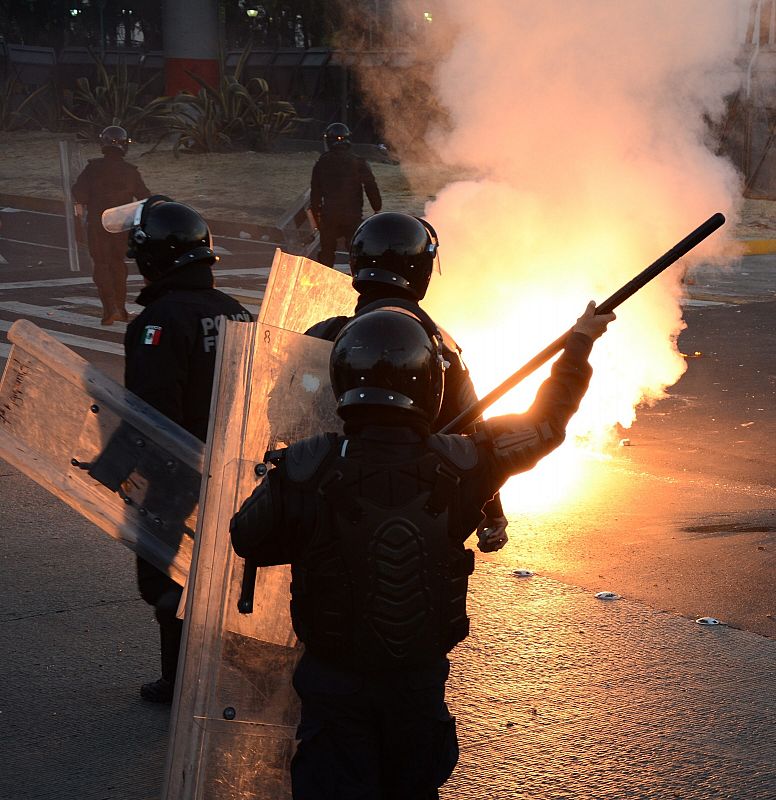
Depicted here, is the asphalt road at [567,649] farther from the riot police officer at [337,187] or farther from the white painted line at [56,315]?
the riot police officer at [337,187]

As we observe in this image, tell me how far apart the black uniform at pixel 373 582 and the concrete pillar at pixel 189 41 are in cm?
2696

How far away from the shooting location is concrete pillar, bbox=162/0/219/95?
95.4 ft

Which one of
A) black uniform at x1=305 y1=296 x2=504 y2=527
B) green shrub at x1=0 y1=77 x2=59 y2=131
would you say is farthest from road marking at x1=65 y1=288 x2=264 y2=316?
green shrub at x1=0 y1=77 x2=59 y2=131

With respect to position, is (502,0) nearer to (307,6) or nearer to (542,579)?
(542,579)

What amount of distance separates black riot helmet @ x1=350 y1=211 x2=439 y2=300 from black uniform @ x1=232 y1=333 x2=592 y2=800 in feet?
4.97

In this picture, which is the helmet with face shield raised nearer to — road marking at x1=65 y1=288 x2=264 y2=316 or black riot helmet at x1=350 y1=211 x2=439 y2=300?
black riot helmet at x1=350 y1=211 x2=439 y2=300

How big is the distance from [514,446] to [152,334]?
72.9 inches

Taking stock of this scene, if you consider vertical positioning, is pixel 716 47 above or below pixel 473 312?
above

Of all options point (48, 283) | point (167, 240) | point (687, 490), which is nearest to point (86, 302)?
point (48, 283)

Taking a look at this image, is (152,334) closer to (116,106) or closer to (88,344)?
(88,344)

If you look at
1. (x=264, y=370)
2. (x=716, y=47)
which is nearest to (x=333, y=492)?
(x=264, y=370)

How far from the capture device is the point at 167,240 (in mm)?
4809

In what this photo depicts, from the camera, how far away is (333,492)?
3.01 meters

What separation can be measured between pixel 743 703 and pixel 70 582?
303cm
